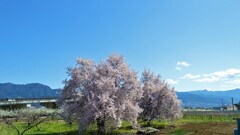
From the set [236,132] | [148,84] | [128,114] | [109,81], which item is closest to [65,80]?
[109,81]

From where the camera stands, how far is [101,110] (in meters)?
43.6

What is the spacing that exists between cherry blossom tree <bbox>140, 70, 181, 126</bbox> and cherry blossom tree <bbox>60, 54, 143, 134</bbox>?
408 inches

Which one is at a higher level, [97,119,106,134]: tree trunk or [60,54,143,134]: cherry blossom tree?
[60,54,143,134]: cherry blossom tree

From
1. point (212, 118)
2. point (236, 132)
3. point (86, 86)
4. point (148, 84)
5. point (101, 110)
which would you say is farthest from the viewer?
point (212, 118)

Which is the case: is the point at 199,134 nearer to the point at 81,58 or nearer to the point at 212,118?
the point at 81,58

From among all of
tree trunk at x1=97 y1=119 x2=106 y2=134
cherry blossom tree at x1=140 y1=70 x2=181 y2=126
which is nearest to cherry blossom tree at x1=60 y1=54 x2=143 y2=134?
tree trunk at x1=97 y1=119 x2=106 y2=134

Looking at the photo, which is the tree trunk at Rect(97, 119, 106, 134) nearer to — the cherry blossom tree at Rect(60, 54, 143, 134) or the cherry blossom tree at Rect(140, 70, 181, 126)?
the cherry blossom tree at Rect(60, 54, 143, 134)

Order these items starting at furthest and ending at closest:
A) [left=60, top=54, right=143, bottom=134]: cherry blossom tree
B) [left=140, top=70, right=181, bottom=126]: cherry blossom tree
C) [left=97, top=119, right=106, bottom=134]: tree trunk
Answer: [left=140, top=70, right=181, bottom=126]: cherry blossom tree, [left=97, top=119, right=106, bottom=134]: tree trunk, [left=60, top=54, right=143, bottom=134]: cherry blossom tree

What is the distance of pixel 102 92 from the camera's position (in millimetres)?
44344

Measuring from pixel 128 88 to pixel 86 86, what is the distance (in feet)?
22.3

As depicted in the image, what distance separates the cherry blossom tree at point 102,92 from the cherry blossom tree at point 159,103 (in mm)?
10352

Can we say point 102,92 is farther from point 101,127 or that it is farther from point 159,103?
point 159,103

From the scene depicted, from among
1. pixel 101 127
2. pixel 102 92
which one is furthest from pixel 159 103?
pixel 102 92

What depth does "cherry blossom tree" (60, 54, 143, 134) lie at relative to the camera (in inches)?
1713
